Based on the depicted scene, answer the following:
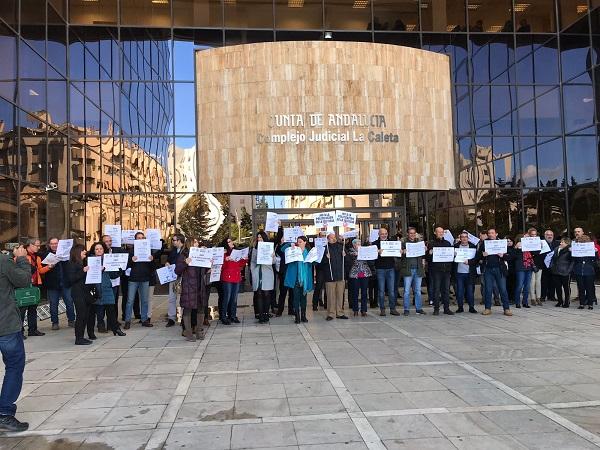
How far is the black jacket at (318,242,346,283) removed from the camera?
1118 cm

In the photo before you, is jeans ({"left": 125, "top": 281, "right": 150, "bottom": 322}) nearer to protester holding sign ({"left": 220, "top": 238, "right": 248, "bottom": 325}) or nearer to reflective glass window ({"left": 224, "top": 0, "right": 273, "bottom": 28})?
protester holding sign ({"left": 220, "top": 238, "right": 248, "bottom": 325})

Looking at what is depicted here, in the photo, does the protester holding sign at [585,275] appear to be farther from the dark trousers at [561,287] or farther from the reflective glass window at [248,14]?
the reflective glass window at [248,14]

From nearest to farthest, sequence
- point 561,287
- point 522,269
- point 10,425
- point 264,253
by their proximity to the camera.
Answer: point 10,425, point 264,253, point 522,269, point 561,287

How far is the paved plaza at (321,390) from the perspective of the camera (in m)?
4.59

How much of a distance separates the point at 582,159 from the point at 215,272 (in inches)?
622

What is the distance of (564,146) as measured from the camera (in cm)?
2011

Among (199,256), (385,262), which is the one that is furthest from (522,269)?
(199,256)

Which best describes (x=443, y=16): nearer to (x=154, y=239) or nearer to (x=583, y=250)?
(x=583, y=250)

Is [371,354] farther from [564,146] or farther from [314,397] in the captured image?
[564,146]

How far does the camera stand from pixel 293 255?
35.5ft

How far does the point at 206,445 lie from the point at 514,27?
21178 millimetres

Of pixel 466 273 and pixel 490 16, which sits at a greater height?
pixel 490 16

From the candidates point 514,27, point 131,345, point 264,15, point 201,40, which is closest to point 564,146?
point 514,27

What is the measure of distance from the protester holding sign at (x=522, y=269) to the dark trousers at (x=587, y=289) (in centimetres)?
111
